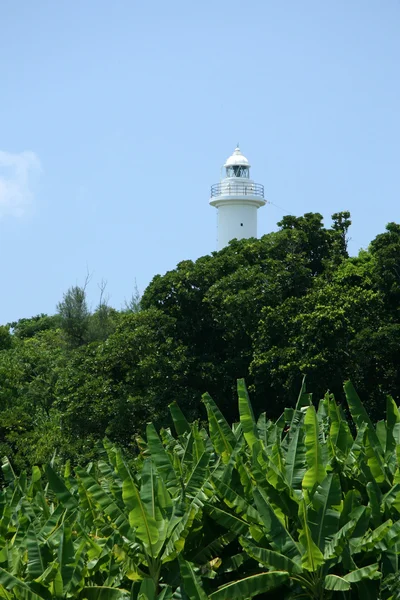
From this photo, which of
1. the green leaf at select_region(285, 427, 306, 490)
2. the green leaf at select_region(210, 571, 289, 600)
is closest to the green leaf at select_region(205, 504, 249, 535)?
the green leaf at select_region(285, 427, 306, 490)

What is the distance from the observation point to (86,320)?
44000mm

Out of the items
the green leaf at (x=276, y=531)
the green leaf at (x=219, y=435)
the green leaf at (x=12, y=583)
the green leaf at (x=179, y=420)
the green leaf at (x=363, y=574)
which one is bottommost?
the green leaf at (x=12, y=583)

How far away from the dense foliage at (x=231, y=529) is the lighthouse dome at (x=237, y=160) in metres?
42.0

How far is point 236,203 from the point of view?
49094 millimetres

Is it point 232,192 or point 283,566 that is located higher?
point 232,192

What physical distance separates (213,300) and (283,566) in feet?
76.6

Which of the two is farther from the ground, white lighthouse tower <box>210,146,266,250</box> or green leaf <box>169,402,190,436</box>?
white lighthouse tower <box>210,146,266,250</box>

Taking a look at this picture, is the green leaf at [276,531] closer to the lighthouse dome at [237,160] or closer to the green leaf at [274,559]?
the green leaf at [274,559]

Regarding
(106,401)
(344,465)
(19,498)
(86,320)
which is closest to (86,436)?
(106,401)

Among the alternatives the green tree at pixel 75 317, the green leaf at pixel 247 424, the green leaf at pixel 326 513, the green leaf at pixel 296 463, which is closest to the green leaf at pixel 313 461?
the green leaf at pixel 296 463

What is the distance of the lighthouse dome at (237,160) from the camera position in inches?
1980

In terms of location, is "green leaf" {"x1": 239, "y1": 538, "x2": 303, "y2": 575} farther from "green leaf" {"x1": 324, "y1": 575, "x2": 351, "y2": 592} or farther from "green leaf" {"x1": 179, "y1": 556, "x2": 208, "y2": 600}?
"green leaf" {"x1": 179, "y1": 556, "x2": 208, "y2": 600}

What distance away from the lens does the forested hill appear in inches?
1081

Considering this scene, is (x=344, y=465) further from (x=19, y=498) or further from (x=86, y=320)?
(x=86, y=320)
